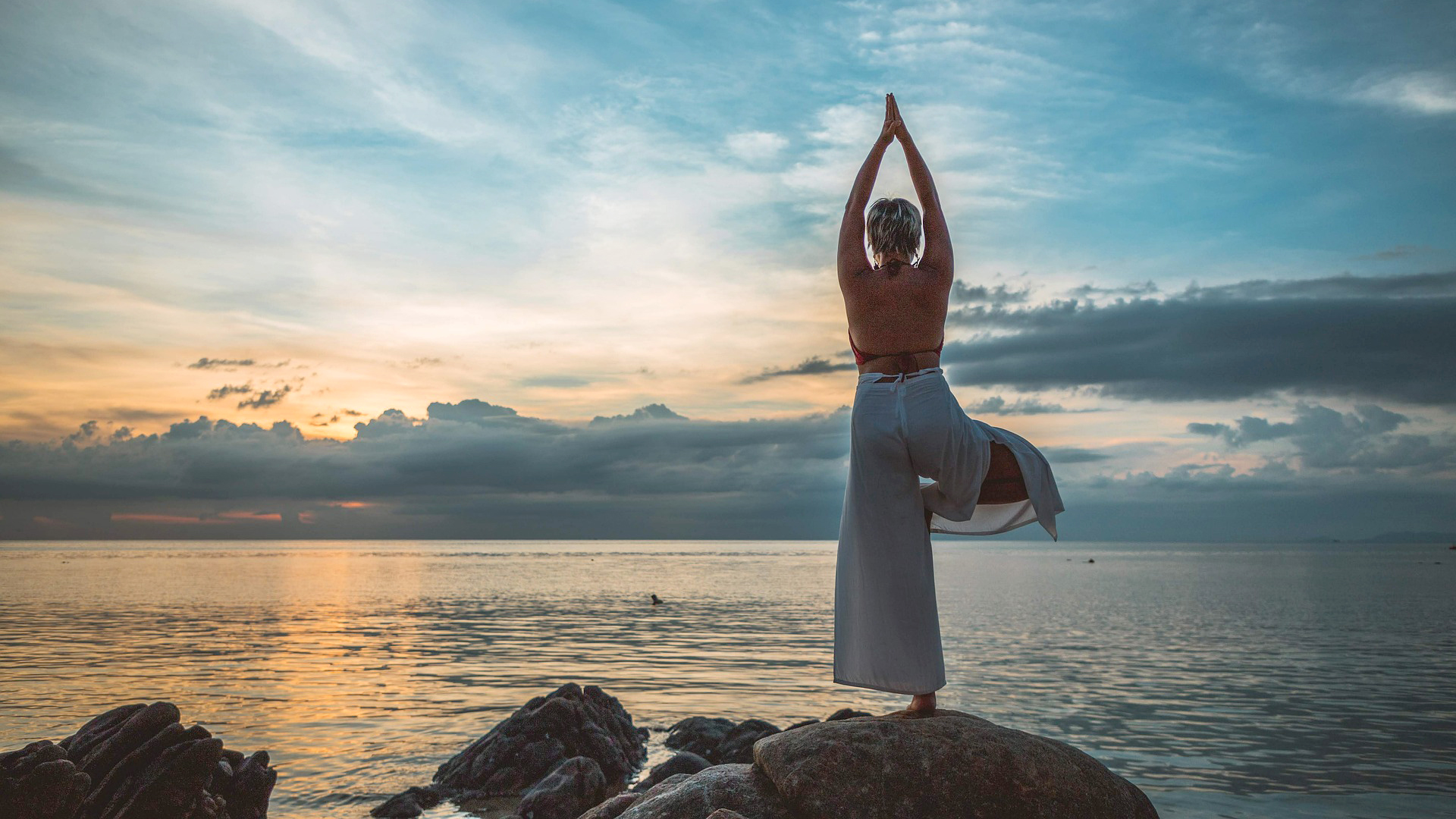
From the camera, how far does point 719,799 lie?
247 inches

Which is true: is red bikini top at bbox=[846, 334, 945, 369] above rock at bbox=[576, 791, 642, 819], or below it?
above

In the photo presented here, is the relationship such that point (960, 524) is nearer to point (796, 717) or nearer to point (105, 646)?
point (796, 717)

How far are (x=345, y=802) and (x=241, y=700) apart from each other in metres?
10.5

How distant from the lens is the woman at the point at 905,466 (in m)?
5.91

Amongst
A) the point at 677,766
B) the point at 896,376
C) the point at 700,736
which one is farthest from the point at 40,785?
the point at 700,736

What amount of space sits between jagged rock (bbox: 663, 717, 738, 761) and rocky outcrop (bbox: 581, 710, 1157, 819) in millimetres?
9817

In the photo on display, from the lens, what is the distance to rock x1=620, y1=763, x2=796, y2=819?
6152mm

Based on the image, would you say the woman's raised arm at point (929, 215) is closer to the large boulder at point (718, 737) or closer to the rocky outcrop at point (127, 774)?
the rocky outcrop at point (127, 774)

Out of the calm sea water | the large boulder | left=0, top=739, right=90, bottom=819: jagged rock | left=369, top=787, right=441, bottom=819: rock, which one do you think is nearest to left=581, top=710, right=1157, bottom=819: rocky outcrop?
left=0, top=739, right=90, bottom=819: jagged rock

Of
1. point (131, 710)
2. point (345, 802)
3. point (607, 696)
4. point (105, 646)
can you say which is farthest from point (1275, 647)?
point (105, 646)

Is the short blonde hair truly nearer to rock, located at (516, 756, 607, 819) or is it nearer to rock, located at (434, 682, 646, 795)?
rock, located at (516, 756, 607, 819)

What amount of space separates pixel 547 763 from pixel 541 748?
0.27 metres

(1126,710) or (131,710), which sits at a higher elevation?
(131,710)

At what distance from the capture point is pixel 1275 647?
32312 mm
